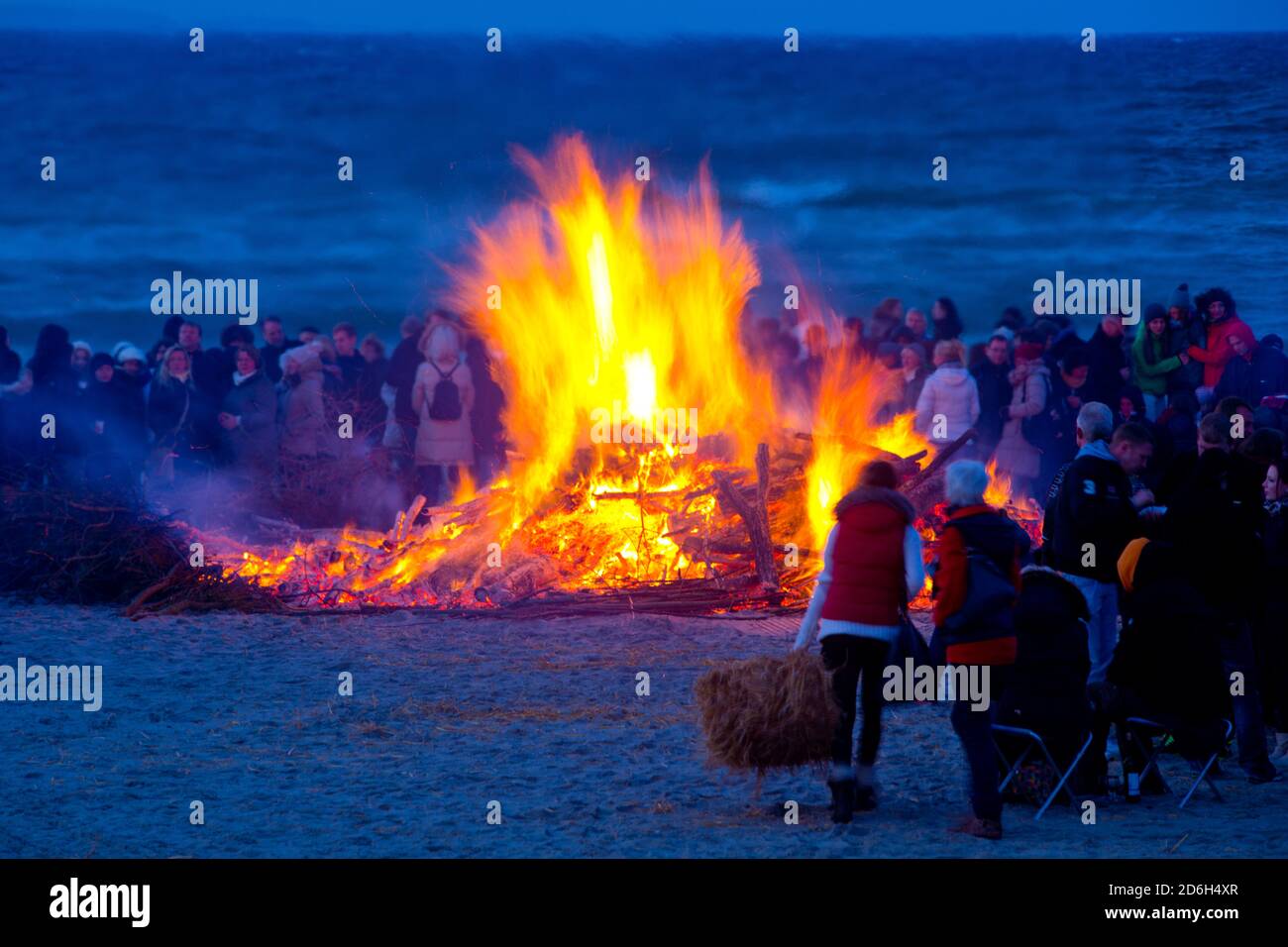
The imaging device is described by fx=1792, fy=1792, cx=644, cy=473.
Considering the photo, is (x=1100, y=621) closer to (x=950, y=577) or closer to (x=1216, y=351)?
(x=950, y=577)

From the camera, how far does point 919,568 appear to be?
24.8 ft

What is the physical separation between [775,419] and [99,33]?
50637 millimetres

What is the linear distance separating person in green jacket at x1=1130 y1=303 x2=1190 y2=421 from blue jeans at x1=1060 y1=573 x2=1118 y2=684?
796cm

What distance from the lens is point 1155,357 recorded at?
1689cm

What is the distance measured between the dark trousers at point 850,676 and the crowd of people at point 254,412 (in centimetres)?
889

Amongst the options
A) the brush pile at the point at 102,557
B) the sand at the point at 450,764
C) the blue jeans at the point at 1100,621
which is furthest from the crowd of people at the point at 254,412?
the blue jeans at the point at 1100,621

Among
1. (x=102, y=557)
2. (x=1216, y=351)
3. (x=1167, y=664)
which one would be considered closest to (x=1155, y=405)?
(x=1216, y=351)

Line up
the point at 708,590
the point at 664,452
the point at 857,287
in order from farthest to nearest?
the point at 857,287, the point at 664,452, the point at 708,590

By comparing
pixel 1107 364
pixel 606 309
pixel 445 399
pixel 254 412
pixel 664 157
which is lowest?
pixel 254 412

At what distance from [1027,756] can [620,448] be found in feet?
21.8

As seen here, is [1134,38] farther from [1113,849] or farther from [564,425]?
[1113,849]

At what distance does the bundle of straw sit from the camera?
768 centimetres

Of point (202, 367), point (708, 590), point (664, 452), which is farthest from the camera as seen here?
point (202, 367)

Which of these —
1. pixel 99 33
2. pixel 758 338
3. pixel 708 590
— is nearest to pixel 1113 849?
pixel 708 590
